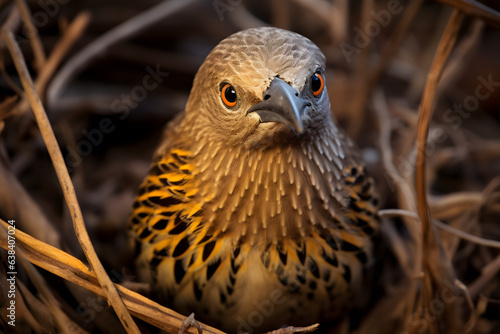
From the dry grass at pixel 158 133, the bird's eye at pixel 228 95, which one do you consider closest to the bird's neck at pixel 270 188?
the bird's eye at pixel 228 95

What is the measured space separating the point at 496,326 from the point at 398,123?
1165 millimetres

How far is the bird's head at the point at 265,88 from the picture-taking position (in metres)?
1.34

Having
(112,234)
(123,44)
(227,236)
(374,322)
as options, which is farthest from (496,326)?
(123,44)

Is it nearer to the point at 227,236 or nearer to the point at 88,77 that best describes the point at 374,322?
the point at 227,236

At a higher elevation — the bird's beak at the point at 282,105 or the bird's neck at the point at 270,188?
the bird's beak at the point at 282,105

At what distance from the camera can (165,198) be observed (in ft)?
5.70

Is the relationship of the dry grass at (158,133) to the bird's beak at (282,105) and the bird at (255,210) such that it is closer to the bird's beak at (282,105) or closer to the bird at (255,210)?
the bird at (255,210)

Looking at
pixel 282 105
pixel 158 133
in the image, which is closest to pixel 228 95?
pixel 282 105

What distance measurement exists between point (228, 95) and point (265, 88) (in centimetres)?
18

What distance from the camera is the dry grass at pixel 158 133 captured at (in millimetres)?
1533

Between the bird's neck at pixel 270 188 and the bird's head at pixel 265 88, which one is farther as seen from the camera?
the bird's neck at pixel 270 188

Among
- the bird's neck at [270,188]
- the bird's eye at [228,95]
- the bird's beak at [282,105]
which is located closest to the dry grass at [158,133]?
the bird's neck at [270,188]

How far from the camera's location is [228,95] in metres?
1.50

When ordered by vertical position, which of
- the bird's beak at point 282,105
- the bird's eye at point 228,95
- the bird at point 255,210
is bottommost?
the bird at point 255,210
